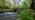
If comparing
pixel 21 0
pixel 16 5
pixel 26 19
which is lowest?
pixel 26 19

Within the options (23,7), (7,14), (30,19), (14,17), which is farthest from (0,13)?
(30,19)

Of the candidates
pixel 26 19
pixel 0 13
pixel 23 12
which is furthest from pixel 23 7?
pixel 0 13

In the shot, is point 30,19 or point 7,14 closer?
point 30,19

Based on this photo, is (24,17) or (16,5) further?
(16,5)

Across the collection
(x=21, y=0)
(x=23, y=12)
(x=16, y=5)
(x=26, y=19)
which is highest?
(x=21, y=0)

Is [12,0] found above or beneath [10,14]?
above

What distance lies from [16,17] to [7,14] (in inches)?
7.8

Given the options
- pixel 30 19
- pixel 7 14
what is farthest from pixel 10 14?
pixel 30 19

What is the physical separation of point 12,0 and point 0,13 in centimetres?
36

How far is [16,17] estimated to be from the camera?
1549mm

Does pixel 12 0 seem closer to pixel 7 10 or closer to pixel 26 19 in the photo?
pixel 7 10

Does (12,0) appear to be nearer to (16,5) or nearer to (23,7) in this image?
(16,5)

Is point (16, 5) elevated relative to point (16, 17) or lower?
elevated

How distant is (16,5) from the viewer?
5.27ft
